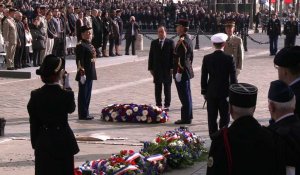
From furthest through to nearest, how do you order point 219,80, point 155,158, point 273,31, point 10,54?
point 273,31, point 10,54, point 219,80, point 155,158

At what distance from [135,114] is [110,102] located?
9.28 feet

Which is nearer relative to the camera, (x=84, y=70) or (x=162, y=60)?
(x=84, y=70)

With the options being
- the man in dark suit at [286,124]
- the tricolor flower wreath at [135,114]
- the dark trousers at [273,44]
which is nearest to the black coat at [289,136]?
the man in dark suit at [286,124]

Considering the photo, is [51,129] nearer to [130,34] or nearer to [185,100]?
[185,100]

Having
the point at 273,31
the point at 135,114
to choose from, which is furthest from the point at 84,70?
the point at 273,31

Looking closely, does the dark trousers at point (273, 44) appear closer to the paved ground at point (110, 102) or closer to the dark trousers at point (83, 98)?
the paved ground at point (110, 102)

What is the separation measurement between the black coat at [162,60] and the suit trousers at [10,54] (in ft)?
26.9

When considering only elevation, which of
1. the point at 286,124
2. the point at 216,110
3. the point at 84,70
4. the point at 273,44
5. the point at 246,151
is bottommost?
the point at 273,44

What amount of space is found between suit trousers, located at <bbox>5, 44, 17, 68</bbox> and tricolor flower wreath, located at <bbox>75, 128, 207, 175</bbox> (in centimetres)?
1255

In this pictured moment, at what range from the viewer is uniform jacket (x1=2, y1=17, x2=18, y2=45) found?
22281mm

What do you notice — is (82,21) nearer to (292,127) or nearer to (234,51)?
(234,51)

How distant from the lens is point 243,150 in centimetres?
485

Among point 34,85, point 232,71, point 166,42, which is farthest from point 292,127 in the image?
point 34,85

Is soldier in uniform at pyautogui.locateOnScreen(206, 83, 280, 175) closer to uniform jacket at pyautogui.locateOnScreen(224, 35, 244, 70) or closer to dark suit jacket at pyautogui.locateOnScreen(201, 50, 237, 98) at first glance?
dark suit jacket at pyautogui.locateOnScreen(201, 50, 237, 98)
